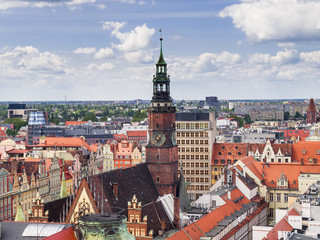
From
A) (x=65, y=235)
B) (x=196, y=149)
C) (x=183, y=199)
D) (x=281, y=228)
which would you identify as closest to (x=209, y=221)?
(x=183, y=199)

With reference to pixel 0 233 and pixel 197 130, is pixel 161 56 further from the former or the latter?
pixel 0 233

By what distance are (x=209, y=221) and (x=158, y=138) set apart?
65.3 feet

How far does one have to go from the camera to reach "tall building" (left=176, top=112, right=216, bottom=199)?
14425 centimetres

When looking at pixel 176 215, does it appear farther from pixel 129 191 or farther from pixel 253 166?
pixel 253 166

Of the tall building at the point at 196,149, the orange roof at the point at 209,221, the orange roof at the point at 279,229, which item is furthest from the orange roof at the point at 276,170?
the orange roof at the point at 279,229

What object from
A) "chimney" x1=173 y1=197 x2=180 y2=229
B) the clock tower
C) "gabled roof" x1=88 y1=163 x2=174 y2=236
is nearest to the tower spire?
the clock tower

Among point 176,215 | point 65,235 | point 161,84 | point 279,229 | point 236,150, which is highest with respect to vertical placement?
point 161,84

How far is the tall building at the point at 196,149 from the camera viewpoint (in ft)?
473

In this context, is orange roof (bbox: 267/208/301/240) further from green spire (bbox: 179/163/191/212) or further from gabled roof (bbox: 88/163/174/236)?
green spire (bbox: 179/163/191/212)

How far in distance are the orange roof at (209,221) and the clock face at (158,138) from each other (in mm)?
15706

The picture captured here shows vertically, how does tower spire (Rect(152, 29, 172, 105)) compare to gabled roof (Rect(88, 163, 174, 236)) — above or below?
above

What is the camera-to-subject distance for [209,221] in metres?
88.1

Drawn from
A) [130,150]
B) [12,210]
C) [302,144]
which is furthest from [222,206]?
[130,150]

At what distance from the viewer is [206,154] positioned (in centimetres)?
14488
